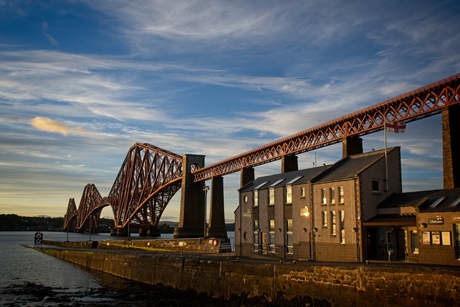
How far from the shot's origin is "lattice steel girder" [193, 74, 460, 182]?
45094 mm

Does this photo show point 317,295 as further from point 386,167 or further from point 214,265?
point 386,167

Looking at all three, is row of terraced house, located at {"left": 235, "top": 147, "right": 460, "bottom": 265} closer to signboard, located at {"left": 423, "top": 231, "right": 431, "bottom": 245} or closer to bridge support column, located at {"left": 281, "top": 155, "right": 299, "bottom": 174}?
signboard, located at {"left": 423, "top": 231, "right": 431, "bottom": 245}

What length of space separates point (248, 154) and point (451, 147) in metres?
55.3

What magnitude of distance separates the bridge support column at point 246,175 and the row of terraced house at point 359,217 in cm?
4187

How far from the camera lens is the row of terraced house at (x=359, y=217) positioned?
26.1 meters

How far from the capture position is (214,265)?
32156mm

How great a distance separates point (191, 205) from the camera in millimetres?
111438

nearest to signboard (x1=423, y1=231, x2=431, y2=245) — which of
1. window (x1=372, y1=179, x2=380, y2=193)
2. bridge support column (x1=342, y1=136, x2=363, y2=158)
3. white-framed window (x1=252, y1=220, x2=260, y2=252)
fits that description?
window (x1=372, y1=179, x2=380, y2=193)

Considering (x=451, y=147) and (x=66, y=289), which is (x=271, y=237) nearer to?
(x=451, y=147)

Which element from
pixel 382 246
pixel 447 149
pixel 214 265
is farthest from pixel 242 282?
pixel 447 149

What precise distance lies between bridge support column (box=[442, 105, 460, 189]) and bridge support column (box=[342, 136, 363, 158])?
16113mm

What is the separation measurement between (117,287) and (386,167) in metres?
25.9

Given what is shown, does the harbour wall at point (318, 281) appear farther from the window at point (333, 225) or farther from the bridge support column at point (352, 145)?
the bridge support column at point (352, 145)

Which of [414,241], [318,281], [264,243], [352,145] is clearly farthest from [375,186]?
[352,145]
